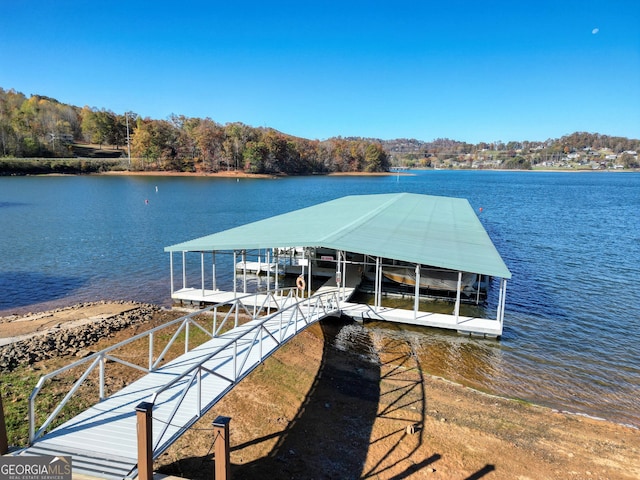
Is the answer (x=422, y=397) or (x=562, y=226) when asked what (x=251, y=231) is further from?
(x=562, y=226)

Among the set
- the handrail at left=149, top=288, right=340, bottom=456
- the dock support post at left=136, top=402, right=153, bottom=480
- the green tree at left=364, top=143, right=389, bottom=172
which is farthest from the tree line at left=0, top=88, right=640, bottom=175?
the dock support post at left=136, top=402, right=153, bottom=480

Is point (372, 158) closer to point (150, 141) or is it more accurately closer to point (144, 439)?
point (150, 141)

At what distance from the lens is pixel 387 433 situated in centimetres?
967

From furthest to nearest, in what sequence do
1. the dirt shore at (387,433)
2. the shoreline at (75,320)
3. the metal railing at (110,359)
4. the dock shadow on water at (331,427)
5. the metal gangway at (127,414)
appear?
the shoreline at (75,320) < the dirt shore at (387,433) < the dock shadow on water at (331,427) < the metal railing at (110,359) < the metal gangway at (127,414)

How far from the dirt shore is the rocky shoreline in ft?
19.7

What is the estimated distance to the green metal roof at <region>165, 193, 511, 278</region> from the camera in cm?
1641

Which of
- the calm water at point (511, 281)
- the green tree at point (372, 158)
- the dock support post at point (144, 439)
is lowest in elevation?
the calm water at point (511, 281)

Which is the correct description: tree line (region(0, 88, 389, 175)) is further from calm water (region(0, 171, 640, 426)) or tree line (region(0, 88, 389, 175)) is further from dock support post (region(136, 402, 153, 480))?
dock support post (region(136, 402, 153, 480))

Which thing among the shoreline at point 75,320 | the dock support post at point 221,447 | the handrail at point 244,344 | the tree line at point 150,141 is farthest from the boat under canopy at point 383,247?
the tree line at point 150,141

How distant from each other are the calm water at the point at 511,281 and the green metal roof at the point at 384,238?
2.85 m

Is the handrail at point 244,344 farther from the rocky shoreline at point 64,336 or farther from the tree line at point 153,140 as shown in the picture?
the tree line at point 153,140

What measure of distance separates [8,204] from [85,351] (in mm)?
48898

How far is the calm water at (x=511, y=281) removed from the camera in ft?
43.9

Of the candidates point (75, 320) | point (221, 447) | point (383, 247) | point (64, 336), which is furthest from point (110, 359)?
point (383, 247)
